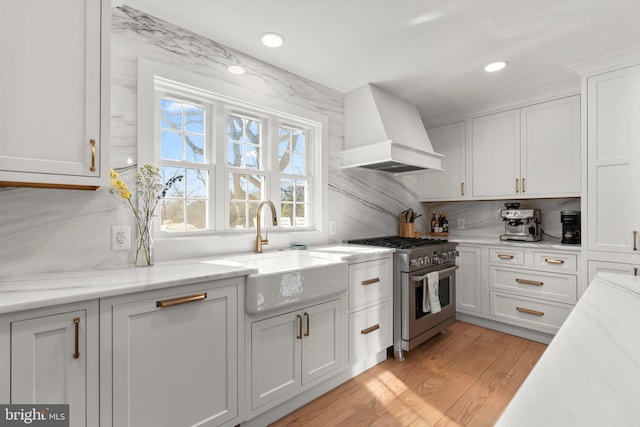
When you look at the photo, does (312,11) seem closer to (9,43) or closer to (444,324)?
(9,43)

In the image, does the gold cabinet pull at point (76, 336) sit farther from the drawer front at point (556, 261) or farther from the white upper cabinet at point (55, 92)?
the drawer front at point (556, 261)

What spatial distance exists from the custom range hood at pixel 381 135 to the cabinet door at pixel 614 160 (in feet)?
4.20

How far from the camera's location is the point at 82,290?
48.1 inches

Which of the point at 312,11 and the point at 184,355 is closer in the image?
the point at 184,355

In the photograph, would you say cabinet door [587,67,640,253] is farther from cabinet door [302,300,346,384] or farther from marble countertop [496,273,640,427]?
marble countertop [496,273,640,427]

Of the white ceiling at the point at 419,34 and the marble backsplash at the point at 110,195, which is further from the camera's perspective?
the white ceiling at the point at 419,34

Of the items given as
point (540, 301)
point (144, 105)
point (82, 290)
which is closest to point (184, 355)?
point (82, 290)

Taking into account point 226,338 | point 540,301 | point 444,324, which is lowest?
point 444,324

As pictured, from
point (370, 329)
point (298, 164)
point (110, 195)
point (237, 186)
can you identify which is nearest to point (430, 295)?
point (370, 329)

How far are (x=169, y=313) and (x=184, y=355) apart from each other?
218 mm

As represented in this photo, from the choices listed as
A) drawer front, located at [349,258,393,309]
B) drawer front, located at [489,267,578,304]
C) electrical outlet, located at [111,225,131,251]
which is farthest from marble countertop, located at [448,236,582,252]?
electrical outlet, located at [111,225,131,251]

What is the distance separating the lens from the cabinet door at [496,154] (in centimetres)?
321

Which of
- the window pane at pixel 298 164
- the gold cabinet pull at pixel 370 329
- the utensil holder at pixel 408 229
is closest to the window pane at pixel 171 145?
the window pane at pixel 298 164

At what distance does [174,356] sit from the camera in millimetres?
1430
